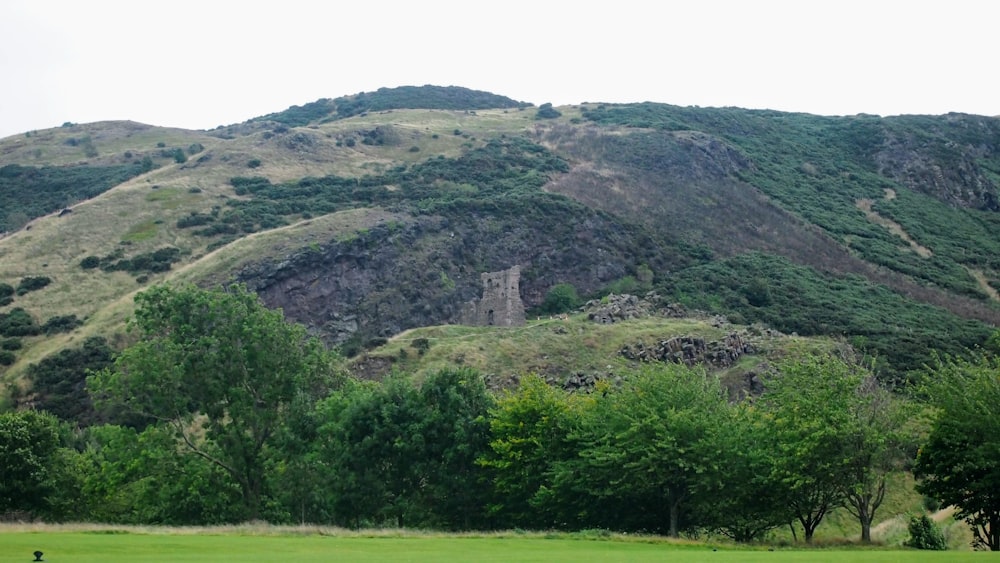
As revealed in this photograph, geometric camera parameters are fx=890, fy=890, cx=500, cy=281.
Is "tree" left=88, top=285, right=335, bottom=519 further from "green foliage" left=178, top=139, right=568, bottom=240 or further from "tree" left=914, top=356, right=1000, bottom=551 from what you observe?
"green foliage" left=178, top=139, right=568, bottom=240

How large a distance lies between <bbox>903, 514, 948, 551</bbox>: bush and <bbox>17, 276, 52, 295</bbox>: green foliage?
2786 inches

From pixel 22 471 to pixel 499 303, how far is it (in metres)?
41.5

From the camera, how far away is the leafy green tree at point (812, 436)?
3069 cm

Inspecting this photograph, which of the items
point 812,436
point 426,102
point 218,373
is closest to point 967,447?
point 812,436

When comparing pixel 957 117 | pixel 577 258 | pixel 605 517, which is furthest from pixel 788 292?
pixel 957 117

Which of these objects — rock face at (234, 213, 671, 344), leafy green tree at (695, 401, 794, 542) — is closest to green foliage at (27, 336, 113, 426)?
rock face at (234, 213, 671, 344)

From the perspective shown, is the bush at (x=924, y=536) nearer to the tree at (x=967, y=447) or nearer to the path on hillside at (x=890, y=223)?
the tree at (x=967, y=447)

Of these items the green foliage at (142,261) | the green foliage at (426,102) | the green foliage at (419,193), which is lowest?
the green foliage at (142,261)

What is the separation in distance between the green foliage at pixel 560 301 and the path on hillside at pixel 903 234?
1743 inches

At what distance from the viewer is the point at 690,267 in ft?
294

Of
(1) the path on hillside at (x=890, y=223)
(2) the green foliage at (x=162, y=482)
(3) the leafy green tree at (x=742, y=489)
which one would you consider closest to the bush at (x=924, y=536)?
(3) the leafy green tree at (x=742, y=489)

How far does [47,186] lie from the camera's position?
119 m

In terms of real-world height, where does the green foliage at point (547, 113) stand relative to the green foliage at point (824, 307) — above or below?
above

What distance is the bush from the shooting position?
93.4ft
